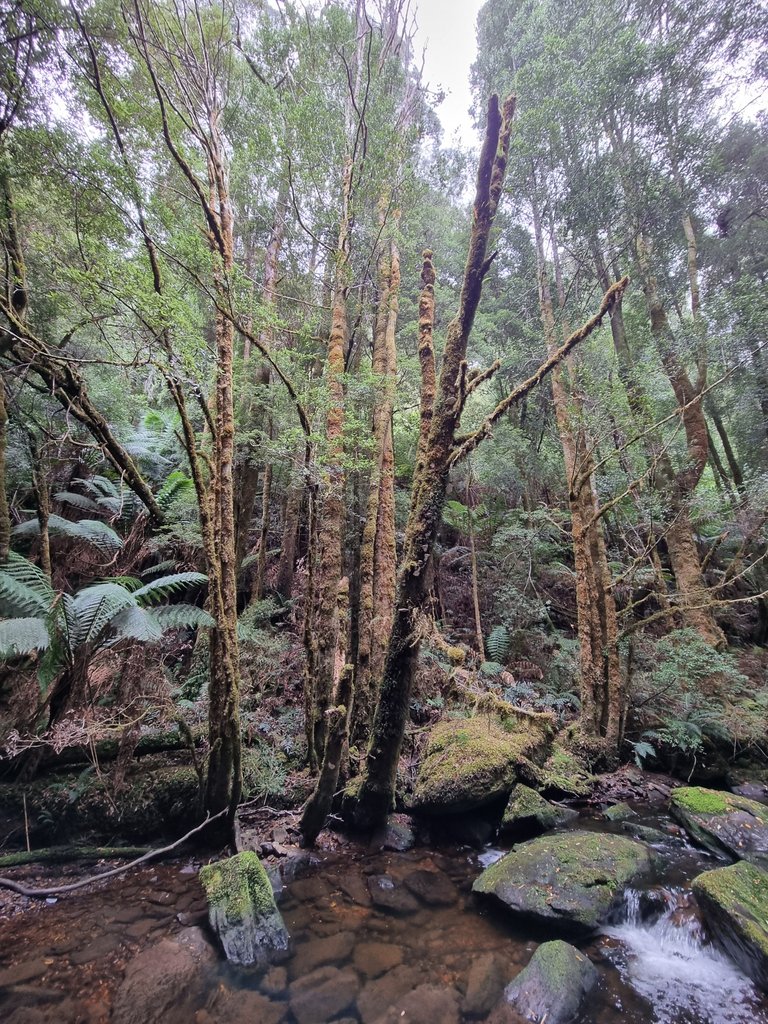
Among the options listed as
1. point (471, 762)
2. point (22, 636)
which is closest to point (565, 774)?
point (471, 762)

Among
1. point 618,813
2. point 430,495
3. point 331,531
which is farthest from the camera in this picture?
point 331,531

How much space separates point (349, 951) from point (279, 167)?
947 cm

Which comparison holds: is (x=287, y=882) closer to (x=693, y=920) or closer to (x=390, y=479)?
(x=693, y=920)

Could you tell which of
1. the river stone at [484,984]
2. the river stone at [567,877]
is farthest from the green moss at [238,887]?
the river stone at [567,877]

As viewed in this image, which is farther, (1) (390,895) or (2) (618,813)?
(2) (618,813)

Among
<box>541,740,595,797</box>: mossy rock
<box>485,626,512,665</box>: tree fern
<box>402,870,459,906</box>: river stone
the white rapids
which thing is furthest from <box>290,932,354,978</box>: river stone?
<box>485,626,512,665</box>: tree fern

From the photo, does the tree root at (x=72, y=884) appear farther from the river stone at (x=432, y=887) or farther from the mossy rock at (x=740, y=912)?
the mossy rock at (x=740, y=912)

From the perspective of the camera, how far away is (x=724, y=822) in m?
5.20

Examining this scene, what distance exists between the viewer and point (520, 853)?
438cm

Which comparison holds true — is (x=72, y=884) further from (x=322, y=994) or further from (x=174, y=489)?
(x=174, y=489)

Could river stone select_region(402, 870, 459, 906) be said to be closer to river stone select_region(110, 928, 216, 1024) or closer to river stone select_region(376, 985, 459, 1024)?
river stone select_region(376, 985, 459, 1024)

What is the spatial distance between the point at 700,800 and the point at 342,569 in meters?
5.59

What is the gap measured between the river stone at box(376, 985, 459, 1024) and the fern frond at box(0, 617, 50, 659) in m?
3.73

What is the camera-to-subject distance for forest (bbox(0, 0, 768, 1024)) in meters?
3.43
